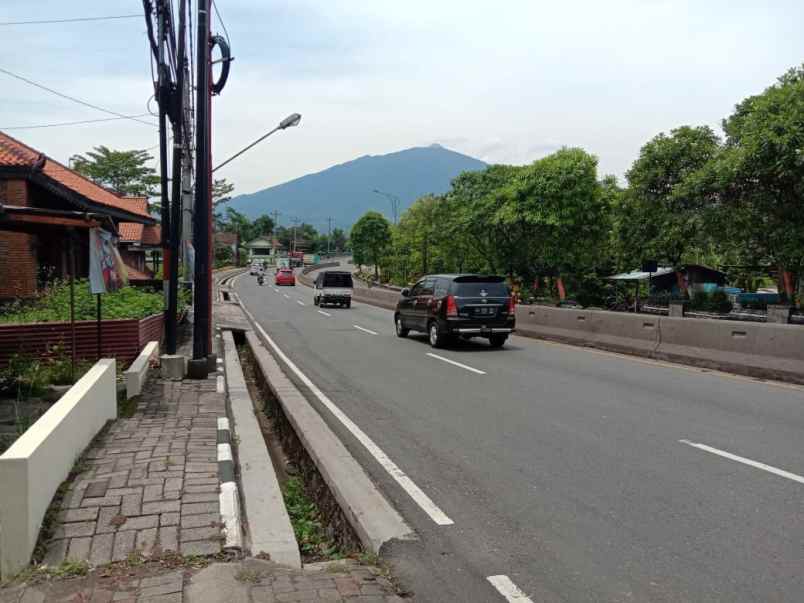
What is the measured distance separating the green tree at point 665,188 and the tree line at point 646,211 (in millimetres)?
57

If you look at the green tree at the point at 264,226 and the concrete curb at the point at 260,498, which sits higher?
the green tree at the point at 264,226

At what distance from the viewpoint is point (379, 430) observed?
8.00 m

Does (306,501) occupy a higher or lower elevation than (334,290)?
lower

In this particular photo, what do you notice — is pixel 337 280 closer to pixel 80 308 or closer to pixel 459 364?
pixel 459 364

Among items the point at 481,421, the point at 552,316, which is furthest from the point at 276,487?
the point at 552,316

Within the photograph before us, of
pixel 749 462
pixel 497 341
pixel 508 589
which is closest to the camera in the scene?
pixel 508 589

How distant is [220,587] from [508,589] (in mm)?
1610

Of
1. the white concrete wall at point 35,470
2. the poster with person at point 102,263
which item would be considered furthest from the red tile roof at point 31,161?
the white concrete wall at point 35,470

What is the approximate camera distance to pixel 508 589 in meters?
3.89

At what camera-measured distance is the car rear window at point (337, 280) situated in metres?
34.8

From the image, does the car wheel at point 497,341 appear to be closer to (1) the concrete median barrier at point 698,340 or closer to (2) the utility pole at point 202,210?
(1) the concrete median barrier at point 698,340

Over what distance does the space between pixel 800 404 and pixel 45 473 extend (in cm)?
887

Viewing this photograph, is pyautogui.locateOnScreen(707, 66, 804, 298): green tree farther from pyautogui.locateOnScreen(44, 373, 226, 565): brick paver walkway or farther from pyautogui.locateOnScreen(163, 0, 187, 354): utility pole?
pyautogui.locateOnScreen(44, 373, 226, 565): brick paver walkway

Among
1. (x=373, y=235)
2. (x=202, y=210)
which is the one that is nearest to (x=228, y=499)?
(x=202, y=210)
